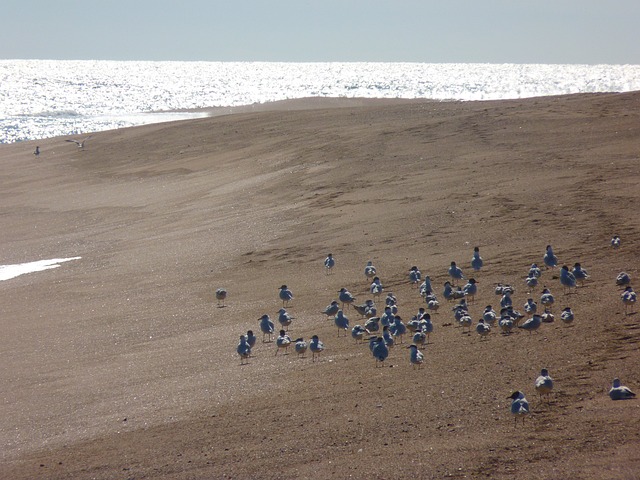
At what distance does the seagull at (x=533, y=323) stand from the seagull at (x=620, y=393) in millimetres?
2607

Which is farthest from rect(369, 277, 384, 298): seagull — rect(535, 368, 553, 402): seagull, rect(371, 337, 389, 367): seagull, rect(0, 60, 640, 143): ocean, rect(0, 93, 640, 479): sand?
rect(0, 60, 640, 143): ocean

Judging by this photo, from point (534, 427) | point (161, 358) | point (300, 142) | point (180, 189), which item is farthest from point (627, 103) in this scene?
point (534, 427)

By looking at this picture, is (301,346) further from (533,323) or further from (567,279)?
(567,279)

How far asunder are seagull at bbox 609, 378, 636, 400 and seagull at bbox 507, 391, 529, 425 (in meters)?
0.90

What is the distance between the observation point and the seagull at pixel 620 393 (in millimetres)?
9312

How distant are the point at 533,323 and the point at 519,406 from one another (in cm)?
292

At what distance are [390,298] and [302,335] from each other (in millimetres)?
1500

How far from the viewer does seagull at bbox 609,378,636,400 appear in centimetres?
931

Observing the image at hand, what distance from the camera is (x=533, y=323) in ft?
39.3

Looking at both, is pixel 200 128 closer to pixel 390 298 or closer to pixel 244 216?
pixel 244 216

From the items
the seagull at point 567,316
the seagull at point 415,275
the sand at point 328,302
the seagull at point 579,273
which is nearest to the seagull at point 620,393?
the sand at point 328,302

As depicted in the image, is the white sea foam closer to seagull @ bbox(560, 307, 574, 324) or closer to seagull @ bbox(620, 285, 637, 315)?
seagull @ bbox(560, 307, 574, 324)

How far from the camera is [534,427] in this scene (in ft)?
29.9

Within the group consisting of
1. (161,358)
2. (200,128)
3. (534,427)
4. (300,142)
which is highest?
(200,128)
